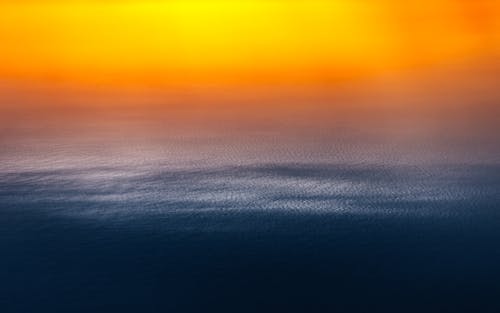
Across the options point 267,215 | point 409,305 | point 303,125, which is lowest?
point 409,305

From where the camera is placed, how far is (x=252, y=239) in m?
20.5

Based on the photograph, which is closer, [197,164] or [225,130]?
[197,164]

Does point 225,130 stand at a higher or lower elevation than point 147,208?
higher

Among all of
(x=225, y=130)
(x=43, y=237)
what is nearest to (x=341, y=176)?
(x=225, y=130)

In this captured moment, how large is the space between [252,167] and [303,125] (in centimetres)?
545

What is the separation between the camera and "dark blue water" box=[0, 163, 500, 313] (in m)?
17.8

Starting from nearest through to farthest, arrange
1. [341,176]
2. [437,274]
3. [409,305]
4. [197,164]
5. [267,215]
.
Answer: [409,305] → [437,274] → [267,215] → [341,176] → [197,164]

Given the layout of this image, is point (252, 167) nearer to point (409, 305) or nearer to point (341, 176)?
point (341, 176)

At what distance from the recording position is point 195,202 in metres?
23.2

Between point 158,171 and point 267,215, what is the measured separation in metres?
5.63

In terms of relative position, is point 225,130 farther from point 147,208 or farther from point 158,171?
point 147,208

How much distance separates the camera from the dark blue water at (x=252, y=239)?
17.8 meters

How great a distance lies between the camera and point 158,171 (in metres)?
26.5

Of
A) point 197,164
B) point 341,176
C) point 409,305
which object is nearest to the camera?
point 409,305
